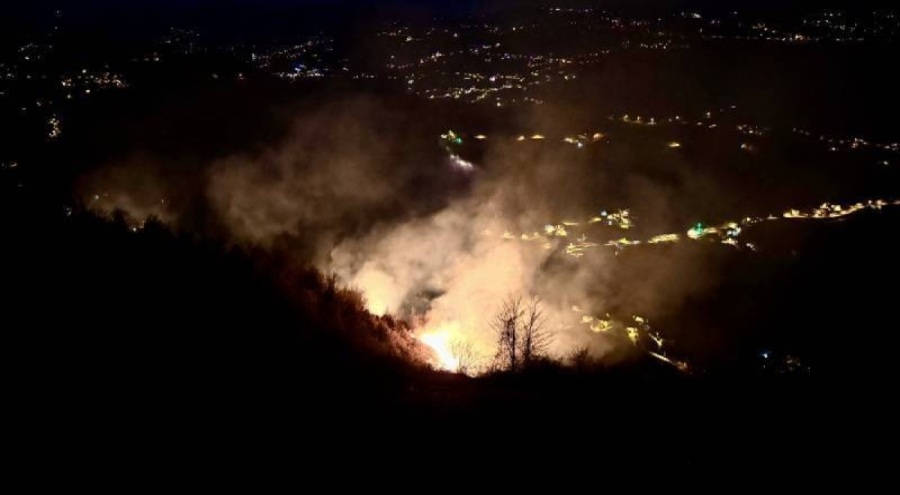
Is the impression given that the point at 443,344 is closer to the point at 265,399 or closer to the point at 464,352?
the point at 464,352

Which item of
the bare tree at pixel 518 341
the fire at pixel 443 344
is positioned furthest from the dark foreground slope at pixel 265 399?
the fire at pixel 443 344

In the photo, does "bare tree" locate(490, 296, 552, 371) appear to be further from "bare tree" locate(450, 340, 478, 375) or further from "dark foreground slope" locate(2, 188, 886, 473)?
"dark foreground slope" locate(2, 188, 886, 473)

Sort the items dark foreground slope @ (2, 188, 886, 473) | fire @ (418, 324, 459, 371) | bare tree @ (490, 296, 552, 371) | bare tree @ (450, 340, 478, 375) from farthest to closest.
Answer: bare tree @ (450, 340, 478, 375) → fire @ (418, 324, 459, 371) → bare tree @ (490, 296, 552, 371) → dark foreground slope @ (2, 188, 886, 473)

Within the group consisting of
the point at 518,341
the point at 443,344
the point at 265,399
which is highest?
the point at 265,399

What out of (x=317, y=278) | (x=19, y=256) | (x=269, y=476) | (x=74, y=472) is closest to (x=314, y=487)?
(x=269, y=476)

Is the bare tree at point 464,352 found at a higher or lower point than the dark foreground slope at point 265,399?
lower

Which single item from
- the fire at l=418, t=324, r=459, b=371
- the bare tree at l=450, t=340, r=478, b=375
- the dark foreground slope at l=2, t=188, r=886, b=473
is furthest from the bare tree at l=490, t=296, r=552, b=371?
the dark foreground slope at l=2, t=188, r=886, b=473

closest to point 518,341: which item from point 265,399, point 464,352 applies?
point 464,352

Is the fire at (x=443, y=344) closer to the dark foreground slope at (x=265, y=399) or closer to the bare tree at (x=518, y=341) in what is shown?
the bare tree at (x=518, y=341)
